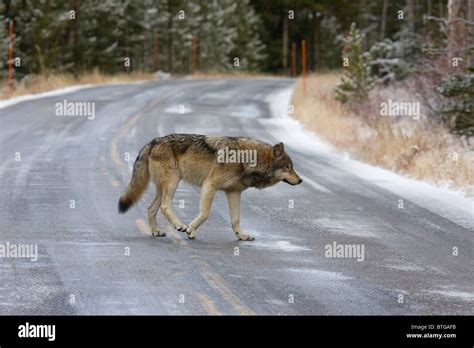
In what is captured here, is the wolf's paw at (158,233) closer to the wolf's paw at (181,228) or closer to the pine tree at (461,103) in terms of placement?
the wolf's paw at (181,228)

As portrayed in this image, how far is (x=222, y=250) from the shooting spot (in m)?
10.6

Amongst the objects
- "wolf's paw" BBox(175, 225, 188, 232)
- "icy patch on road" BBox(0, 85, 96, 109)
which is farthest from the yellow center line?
"icy patch on road" BBox(0, 85, 96, 109)

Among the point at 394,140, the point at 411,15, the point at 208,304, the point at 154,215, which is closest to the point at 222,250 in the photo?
the point at 154,215

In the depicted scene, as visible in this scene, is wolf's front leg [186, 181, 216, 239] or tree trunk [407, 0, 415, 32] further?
tree trunk [407, 0, 415, 32]

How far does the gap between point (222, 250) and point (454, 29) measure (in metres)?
14.2

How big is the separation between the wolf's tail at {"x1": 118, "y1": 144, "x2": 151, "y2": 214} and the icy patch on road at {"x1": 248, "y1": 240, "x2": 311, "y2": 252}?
150cm

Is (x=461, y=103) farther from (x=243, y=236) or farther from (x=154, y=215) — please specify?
(x=154, y=215)

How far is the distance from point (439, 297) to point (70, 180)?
30.2 feet

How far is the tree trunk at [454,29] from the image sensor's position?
22.7 meters

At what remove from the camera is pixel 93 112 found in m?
29.1

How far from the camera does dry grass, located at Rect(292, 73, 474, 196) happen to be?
1708cm

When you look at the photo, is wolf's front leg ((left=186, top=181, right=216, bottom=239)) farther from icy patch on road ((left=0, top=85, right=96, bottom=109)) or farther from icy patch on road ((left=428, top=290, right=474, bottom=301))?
icy patch on road ((left=0, top=85, right=96, bottom=109))
